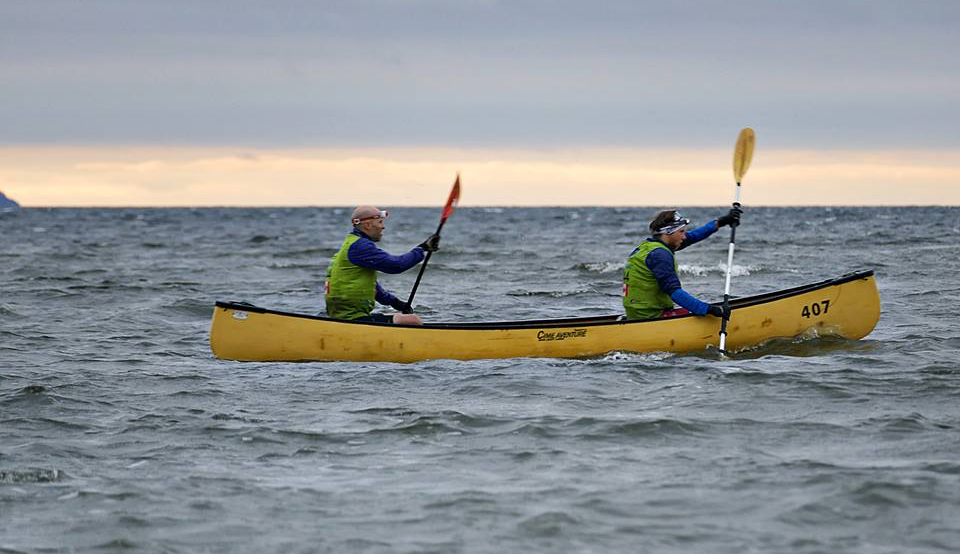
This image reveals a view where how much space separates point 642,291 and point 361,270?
3056 mm

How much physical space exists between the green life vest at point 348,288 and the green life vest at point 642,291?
2806mm

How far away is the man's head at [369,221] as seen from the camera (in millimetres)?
12805

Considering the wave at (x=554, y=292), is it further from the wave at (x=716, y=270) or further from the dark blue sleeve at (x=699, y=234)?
the dark blue sleeve at (x=699, y=234)

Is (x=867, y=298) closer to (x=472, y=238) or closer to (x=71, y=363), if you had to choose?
(x=71, y=363)

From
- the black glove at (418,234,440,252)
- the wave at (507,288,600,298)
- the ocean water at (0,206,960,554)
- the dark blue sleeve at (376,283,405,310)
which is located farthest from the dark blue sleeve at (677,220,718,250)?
the wave at (507,288,600,298)

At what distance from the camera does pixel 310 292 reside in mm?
23703

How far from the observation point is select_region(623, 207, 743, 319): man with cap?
12484 millimetres

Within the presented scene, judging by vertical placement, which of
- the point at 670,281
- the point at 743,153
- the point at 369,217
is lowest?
the point at 670,281

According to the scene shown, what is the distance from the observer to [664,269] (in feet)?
41.0

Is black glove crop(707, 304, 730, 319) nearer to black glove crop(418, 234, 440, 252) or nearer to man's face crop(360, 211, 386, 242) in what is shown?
black glove crop(418, 234, 440, 252)

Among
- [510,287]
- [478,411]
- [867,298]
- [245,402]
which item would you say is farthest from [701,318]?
[510,287]

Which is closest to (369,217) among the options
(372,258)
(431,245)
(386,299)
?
(372,258)

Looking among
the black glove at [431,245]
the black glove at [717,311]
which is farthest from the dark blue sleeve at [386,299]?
the black glove at [717,311]

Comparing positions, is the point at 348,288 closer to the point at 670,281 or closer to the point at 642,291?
the point at 642,291
